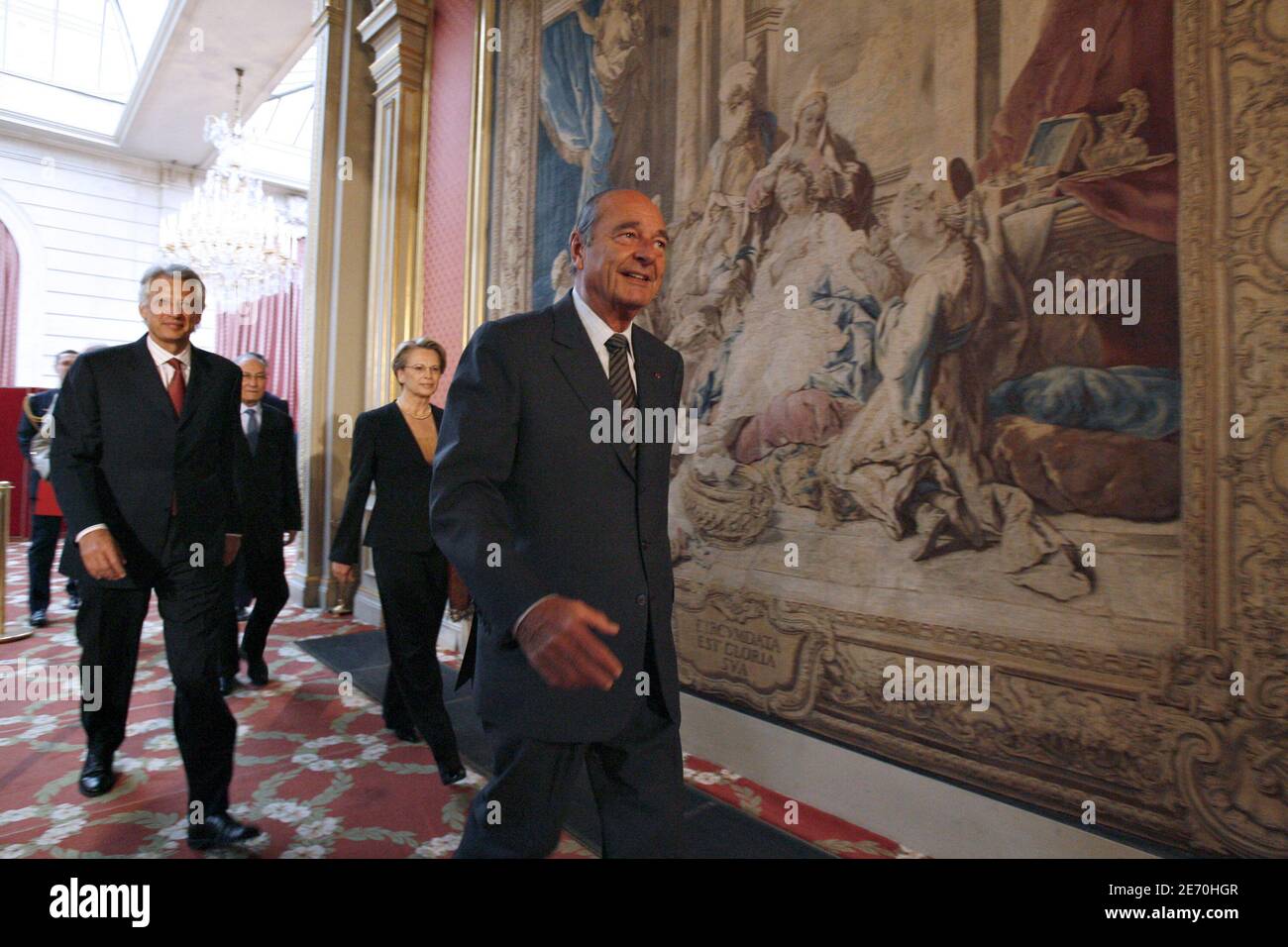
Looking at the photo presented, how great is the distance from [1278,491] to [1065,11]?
5.04 feet

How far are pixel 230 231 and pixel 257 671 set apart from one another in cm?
757

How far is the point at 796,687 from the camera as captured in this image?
115 inches

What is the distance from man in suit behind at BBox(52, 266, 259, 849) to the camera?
2.31 meters

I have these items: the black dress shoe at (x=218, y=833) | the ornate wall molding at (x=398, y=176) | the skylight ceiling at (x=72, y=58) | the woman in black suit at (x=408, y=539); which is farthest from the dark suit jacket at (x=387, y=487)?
the skylight ceiling at (x=72, y=58)

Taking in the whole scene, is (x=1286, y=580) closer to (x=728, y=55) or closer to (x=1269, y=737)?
(x=1269, y=737)

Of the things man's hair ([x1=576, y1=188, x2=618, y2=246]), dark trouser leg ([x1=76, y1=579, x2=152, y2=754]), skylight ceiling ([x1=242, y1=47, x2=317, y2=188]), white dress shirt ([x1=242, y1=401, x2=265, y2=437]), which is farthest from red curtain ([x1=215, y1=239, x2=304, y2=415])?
man's hair ([x1=576, y1=188, x2=618, y2=246])

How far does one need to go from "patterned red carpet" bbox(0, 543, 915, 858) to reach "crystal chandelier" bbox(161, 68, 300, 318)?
7038mm

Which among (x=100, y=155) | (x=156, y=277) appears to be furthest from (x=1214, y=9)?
(x=100, y=155)

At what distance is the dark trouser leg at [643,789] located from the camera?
1539mm

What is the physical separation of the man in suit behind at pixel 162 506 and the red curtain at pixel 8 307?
12153 mm

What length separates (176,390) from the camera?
8.04 ft

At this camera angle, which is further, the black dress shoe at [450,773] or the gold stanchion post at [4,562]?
the gold stanchion post at [4,562]

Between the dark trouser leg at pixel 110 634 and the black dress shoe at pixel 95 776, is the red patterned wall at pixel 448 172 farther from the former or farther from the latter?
the black dress shoe at pixel 95 776

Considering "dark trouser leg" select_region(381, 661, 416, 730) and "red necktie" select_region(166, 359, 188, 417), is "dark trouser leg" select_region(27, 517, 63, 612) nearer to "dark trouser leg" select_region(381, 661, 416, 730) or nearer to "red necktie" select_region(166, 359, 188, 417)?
"dark trouser leg" select_region(381, 661, 416, 730)
